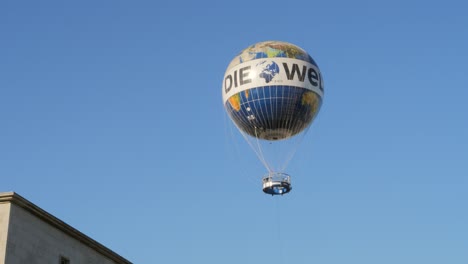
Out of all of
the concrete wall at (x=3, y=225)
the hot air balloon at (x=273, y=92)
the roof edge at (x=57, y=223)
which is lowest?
the concrete wall at (x=3, y=225)

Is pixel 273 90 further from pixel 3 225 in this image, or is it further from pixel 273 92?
pixel 3 225

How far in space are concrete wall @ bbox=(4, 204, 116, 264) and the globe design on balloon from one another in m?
15.1

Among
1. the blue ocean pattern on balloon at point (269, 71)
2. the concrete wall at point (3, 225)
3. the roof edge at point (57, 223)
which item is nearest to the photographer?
the concrete wall at point (3, 225)

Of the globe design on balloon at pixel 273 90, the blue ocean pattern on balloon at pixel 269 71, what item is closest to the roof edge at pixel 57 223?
the globe design on balloon at pixel 273 90

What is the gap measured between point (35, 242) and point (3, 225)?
297 centimetres

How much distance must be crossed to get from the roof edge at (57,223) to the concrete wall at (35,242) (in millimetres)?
206

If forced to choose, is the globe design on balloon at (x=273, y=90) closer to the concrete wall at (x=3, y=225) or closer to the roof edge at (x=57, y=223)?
the roof edge at (x=57, y=223)

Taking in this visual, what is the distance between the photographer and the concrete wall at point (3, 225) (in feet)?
124

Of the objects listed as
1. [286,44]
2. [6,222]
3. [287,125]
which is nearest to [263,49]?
[286,44]

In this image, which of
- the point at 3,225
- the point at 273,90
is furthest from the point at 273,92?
the point at 3,225

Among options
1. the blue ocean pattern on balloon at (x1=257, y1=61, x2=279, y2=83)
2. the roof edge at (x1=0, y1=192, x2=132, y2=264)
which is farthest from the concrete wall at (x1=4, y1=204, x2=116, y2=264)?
the blue ocean pattern on balloon at (x1=257, y1=61, x2=279, y2=83)

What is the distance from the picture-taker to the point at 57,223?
42750 mm

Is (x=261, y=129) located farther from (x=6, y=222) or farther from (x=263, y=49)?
(x=6, y=222)

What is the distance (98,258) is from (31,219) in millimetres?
8868
